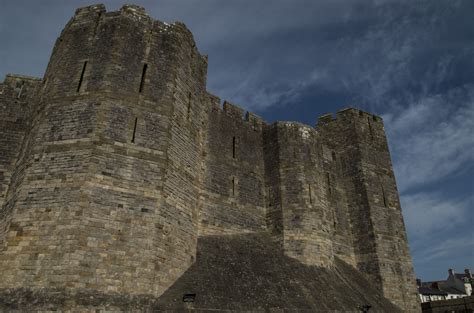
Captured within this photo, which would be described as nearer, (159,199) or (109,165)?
(109,165)

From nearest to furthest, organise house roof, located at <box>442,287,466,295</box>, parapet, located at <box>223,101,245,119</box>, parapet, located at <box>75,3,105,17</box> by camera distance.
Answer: parapet, located at <box>75,3,105,17</box> < parapet, located at <box>223,101,245,119</box> < house roof, located at <box>442,287,466,295</box>

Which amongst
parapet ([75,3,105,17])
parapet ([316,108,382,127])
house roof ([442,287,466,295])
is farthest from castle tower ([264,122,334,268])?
house roof ([442,287,466,295])

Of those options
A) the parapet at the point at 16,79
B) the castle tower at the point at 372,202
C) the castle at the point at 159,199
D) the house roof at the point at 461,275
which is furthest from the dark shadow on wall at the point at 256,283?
the house roof at the point at 461,275

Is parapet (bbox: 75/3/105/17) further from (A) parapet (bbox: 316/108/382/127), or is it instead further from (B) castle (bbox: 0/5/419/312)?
(A) parapet (bbox: 316/108/382/127)

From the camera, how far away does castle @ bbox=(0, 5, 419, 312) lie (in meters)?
9.49

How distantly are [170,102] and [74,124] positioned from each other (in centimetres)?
305

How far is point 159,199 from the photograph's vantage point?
10875 mm

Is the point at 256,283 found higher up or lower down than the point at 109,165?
lower down

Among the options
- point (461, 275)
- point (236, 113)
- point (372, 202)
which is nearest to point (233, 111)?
point (236, 113)

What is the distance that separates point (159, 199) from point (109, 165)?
169 cm

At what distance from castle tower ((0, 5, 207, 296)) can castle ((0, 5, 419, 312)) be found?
0.04 metres

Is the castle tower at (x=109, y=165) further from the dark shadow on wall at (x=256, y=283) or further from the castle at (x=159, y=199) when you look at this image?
the dark shadow on wall at (x=256, y=283)

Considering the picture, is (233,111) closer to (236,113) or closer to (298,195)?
(236,113)

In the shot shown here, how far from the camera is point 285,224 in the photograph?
50.2ft
